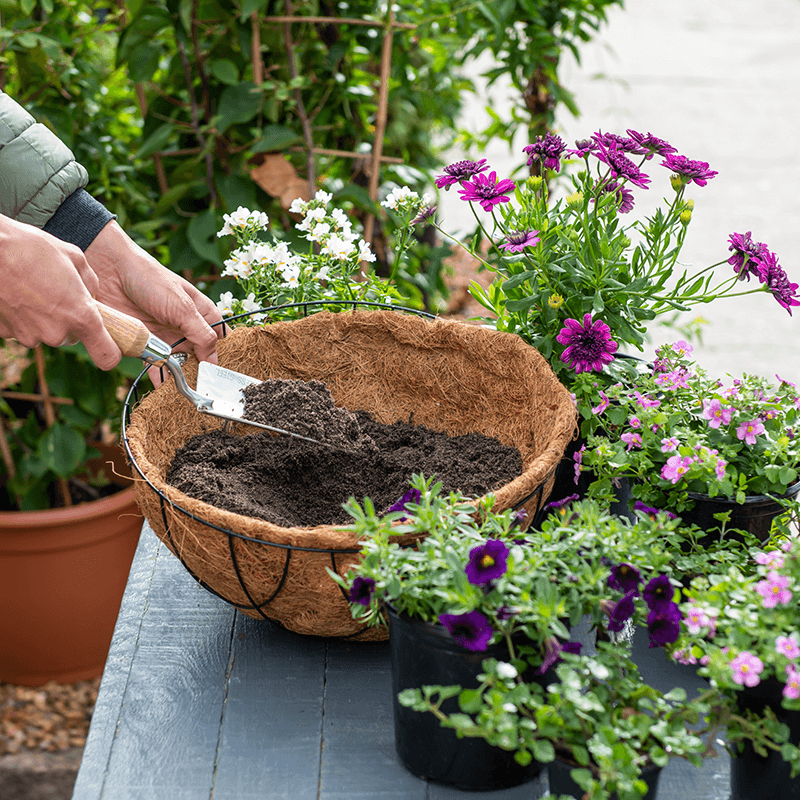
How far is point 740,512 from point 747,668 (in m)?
0.33

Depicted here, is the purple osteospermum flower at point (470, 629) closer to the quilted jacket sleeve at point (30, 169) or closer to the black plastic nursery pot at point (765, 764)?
the black plastic nursery pot at point (765, 764)

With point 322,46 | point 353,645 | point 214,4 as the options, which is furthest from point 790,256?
point 353,645

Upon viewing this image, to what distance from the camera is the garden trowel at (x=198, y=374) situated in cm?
113

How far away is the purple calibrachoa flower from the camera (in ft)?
3.33

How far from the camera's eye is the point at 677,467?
3.17 ft

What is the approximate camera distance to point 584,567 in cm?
80

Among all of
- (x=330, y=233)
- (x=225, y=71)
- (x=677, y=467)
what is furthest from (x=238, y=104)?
(x=677, y=467)

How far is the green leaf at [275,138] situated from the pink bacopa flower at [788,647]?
1444 mm

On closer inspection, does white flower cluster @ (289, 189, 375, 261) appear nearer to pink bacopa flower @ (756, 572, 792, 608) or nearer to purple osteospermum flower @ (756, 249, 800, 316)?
purple osteospermum flower @ (756, 249, 800, 316)

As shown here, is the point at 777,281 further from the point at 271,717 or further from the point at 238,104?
the point at 238,104

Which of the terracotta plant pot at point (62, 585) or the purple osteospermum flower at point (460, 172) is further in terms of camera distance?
the terracotta plant pot at point (62, 585)

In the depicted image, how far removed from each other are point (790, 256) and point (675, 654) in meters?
3.59

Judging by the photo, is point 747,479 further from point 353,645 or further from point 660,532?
point 353,645

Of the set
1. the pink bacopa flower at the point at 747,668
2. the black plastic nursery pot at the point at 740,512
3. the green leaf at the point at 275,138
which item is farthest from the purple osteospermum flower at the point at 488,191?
the green leaf at the point at 275,138
